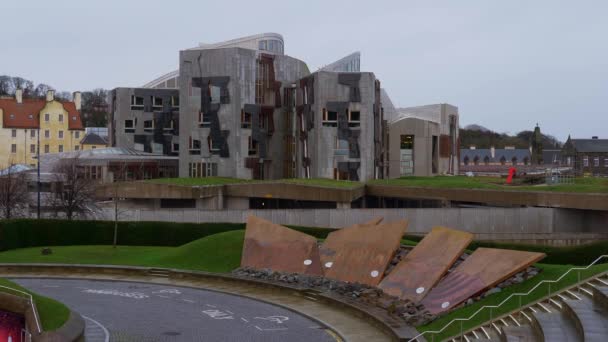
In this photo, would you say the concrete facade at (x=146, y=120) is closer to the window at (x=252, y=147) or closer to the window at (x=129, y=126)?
the window at (x=129, y=126)

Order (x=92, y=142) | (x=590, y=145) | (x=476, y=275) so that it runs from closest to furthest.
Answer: (x=476, y=275) < (x=92, y=142) < (x=590, y=145)

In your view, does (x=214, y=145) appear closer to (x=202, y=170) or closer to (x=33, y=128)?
(x=202, y=170)

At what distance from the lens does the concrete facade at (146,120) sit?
7825 centimetres

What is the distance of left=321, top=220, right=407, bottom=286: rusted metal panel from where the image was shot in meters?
28.3

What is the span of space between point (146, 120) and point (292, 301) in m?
54.9

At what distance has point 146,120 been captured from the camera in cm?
7900

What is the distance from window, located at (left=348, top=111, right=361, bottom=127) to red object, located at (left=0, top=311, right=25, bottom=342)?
46557 millimetres

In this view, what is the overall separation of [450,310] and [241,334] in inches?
276

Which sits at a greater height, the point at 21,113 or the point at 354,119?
the point at 21,113

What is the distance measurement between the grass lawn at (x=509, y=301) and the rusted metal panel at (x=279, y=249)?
30.0 feet

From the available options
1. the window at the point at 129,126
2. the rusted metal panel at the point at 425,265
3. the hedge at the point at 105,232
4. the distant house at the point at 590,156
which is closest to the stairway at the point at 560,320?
the rusted metal panel at the point at 425,265

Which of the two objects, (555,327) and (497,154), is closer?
(555,327)

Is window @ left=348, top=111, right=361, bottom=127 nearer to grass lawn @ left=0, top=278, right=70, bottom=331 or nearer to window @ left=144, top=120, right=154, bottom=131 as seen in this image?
window @ left=144, top=120, right=154, bottom=131

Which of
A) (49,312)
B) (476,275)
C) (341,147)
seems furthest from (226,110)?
(49,312)
